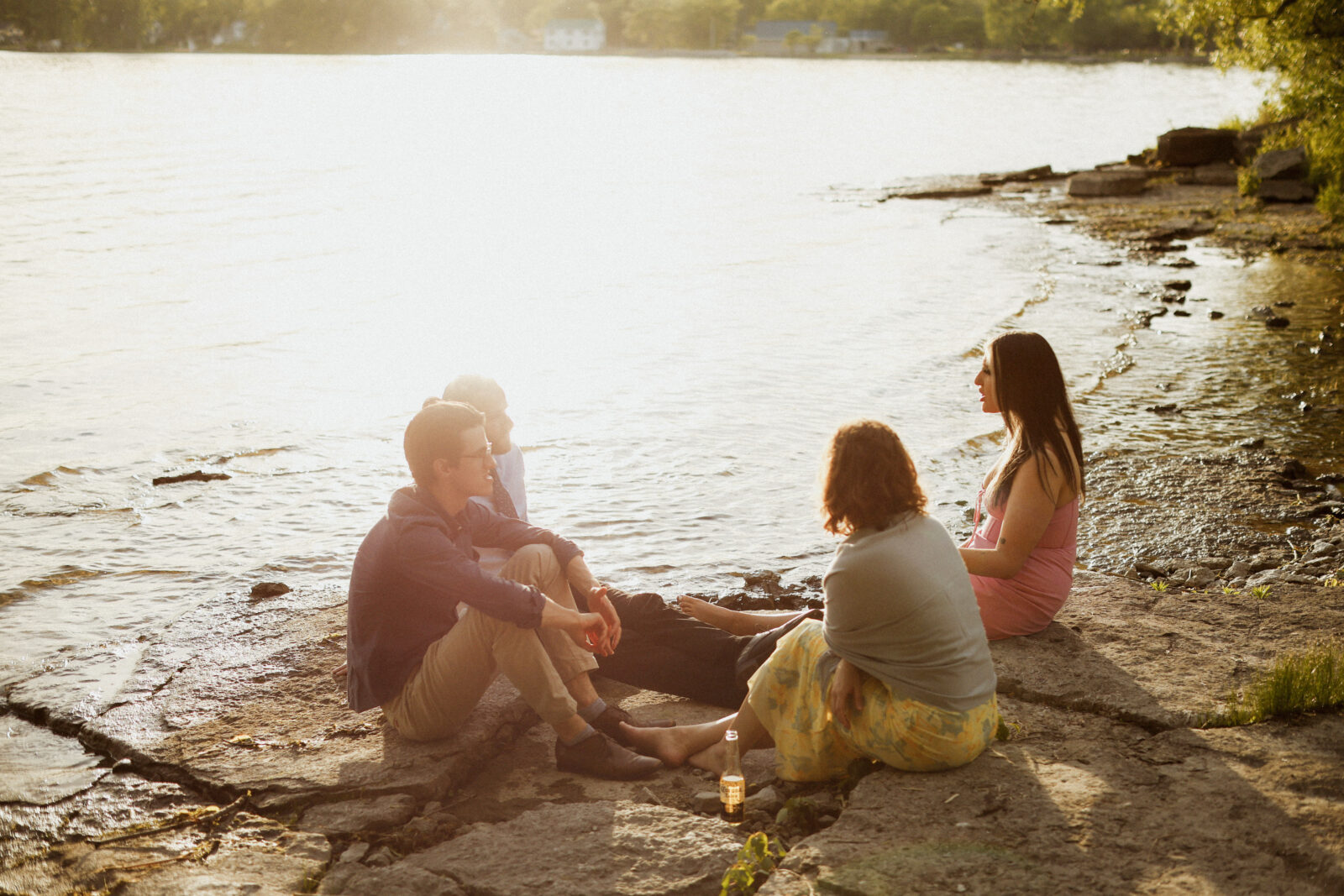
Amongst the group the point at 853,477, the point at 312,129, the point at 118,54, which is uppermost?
the point at 118,54

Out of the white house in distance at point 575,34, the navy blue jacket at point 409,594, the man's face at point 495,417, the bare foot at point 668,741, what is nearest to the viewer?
the navy blue jacket at point 409,594

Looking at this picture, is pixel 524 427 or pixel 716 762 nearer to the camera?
pixel 716 762

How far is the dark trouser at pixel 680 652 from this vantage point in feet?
15.0

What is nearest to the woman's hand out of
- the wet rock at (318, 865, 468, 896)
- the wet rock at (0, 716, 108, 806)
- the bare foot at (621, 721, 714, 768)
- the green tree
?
the bare foot at (621, 721, 714, 768)

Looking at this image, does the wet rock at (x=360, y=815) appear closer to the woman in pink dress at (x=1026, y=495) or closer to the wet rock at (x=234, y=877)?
the wet rock at (x=234, y=877)

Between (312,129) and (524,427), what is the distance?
179 feet

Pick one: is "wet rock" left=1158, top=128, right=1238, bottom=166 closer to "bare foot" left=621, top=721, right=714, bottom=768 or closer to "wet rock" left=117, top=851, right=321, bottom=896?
"bare foot" left=621, top=721, right=714, bottom=768

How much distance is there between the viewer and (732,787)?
3.61 meters

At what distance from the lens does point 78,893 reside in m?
3.40

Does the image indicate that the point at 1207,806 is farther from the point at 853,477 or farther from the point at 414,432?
the point at 414,432

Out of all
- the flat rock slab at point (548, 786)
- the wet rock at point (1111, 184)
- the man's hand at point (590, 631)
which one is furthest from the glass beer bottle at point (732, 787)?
the wet rock at point (1111, 184)

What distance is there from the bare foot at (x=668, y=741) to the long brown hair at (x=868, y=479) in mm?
1123

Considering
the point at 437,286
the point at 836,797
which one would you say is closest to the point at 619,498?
the point at 836,797

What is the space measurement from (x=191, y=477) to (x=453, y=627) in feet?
19.5
